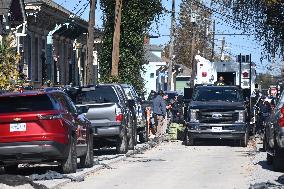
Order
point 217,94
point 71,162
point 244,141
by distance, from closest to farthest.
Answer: point 71,162 < point 244,141 < point 217,94

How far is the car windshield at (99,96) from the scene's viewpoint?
24922 mm

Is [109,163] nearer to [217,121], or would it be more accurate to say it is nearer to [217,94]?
[217,121]

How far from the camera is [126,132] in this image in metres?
25.5

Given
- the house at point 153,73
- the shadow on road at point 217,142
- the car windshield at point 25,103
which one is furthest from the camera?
the house at point 153,73

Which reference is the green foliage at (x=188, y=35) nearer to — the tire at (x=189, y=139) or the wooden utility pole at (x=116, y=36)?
the wooden utility pole at (x=116, y=36)

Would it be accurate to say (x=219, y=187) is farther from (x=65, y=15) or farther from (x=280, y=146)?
(x=65, y=15)

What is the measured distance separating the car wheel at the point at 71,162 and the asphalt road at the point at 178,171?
504 mm

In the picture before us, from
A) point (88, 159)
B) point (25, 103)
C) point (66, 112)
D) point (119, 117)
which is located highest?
point (25, 103)

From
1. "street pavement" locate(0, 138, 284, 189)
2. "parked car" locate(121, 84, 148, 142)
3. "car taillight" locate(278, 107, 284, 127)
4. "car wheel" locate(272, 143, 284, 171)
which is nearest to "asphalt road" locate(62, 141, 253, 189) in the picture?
"street pavement" locate(0, 138, 284, 189)

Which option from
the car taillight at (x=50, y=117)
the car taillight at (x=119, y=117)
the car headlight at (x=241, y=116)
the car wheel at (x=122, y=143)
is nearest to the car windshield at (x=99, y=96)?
the car taillight at (x=119, y=117)

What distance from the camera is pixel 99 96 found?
2503 centimetres

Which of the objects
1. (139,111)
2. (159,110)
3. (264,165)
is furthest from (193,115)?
(264,165)

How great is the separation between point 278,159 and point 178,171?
88.1 inches

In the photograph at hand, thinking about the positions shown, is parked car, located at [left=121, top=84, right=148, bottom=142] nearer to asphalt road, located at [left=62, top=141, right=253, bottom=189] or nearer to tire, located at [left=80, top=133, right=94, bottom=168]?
asphalt road, located at [left=62, top=141, right=253, bottom=189]
